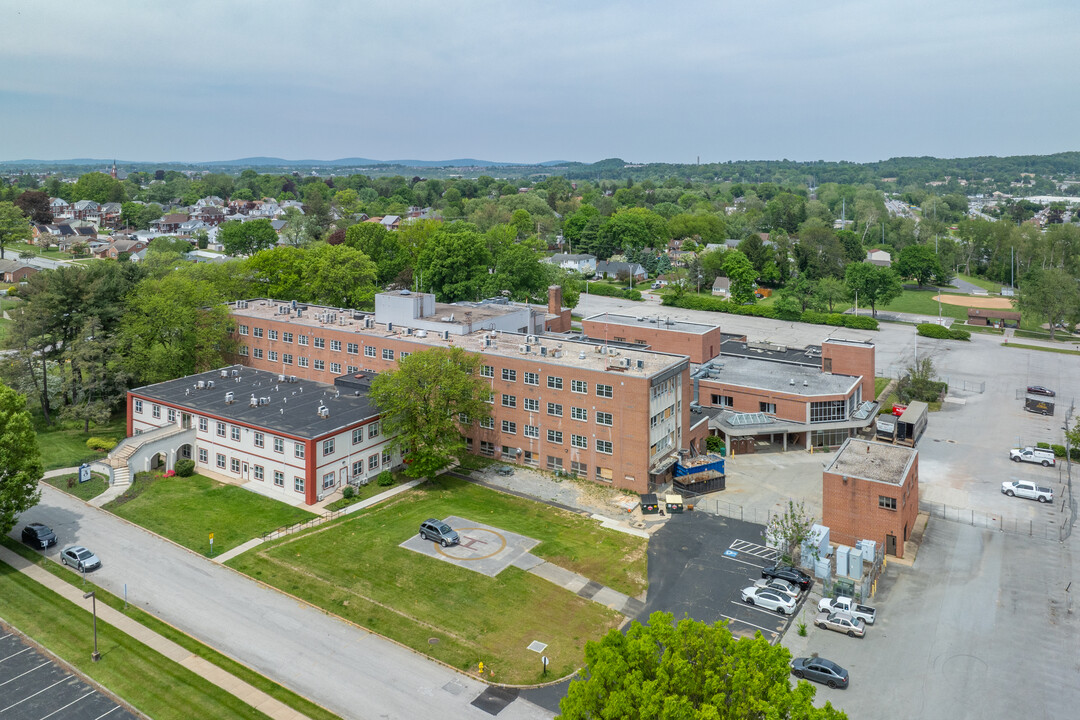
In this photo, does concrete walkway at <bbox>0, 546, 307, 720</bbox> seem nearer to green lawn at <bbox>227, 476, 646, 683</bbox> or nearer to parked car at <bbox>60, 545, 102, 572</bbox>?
parked car at <bbox>60, 545, 102, 572</bbox>

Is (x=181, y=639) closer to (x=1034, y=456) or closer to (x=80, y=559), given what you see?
(x=80, y=559)

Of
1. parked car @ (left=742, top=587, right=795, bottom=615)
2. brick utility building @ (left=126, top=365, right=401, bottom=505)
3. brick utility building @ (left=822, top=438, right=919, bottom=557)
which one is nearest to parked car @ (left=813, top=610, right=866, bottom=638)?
Result: parked car @ (left=742, top=587, right=795, bottom=615)

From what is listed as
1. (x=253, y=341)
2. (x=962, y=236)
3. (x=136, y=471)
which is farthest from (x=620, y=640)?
(x=962, y=236)

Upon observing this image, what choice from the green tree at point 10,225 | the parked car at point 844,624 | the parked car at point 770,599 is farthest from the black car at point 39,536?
the green tree at point 10,225

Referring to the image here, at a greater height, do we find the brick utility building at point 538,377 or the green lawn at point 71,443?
the brick utility building at point 538,377

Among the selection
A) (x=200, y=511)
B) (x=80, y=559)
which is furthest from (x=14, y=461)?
(x=200, y=511)

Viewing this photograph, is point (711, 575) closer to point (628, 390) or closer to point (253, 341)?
point (628, 390)

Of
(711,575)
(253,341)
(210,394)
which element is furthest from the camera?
(253,341)

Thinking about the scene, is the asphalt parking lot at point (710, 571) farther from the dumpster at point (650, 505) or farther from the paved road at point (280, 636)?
the paved road at point (280, 636)
